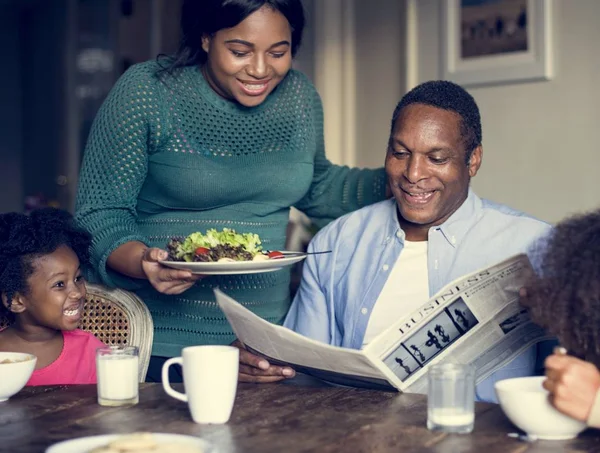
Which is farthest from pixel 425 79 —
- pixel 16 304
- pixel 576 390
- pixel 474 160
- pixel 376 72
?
pixel 576 390

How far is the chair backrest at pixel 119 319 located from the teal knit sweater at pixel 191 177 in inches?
1.5

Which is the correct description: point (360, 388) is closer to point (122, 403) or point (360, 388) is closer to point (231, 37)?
point (122, 403)

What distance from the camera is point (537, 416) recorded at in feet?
4.13

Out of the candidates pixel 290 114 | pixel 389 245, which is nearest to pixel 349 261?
pixel 389 245

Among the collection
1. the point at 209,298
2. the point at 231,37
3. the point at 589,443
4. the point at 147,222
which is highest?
the point at 231,37

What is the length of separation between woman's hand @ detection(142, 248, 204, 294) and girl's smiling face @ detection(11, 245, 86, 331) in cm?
24

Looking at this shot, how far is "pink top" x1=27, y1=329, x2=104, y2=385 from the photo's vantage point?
2018 mm

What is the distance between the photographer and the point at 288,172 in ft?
7.18

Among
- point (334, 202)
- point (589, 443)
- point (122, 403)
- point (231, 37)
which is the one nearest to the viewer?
point (589, 443)

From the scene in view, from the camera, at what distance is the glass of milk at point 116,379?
150cm

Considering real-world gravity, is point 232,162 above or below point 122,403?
above

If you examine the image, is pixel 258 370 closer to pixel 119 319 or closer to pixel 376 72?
pixel 119 319

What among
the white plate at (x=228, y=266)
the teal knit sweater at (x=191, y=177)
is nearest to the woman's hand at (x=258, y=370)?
the white plate at (x=228, y=266)

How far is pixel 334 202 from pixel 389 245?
41cm
